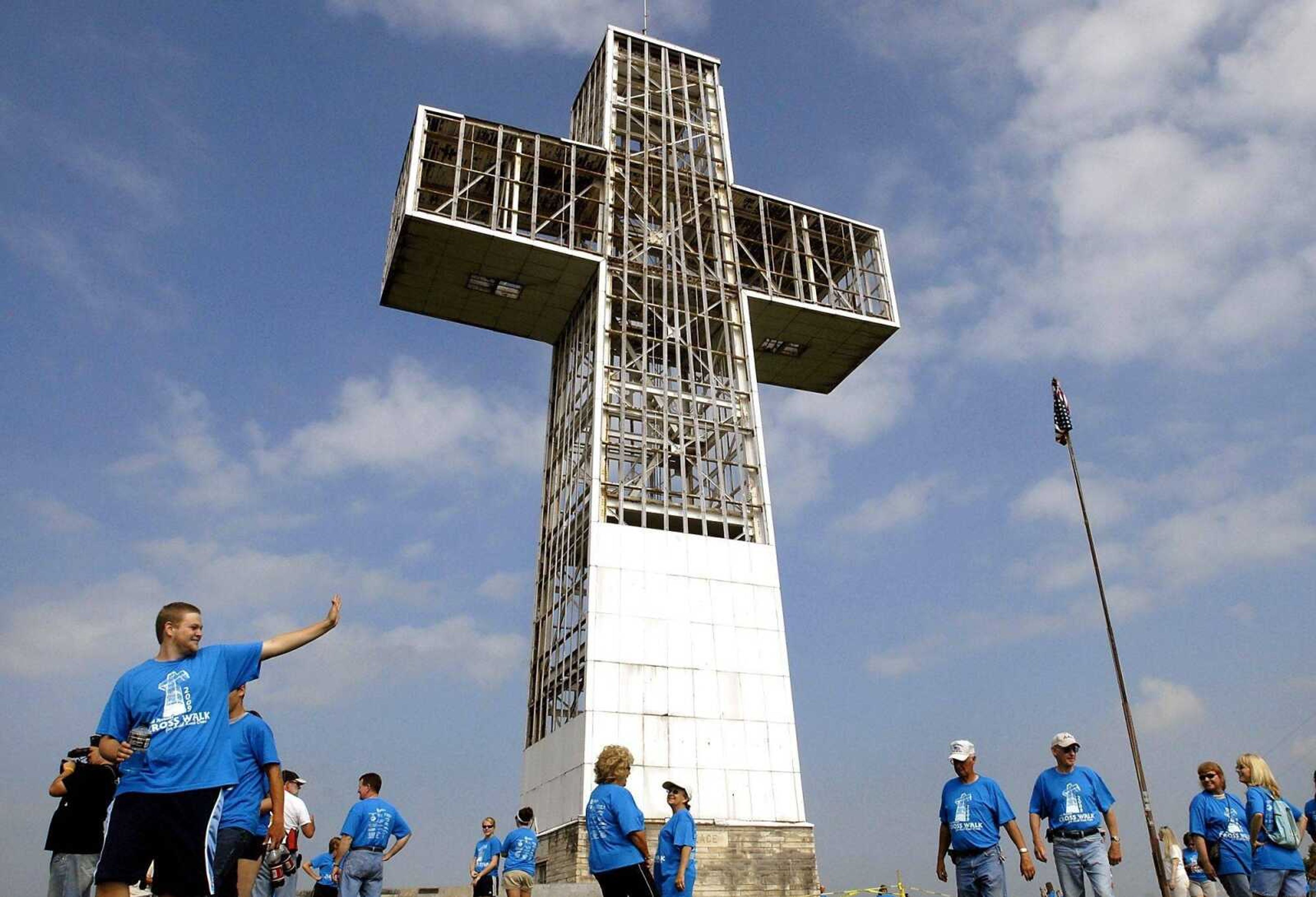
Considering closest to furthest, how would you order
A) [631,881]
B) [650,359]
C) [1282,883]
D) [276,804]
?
[276,804] < [631,881] < [1282,883] < [650,359]

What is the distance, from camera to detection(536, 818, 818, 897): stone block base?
18.3 m

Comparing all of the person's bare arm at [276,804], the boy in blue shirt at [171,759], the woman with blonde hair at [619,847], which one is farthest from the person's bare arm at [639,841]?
the boy in blue shirt at [171,759]

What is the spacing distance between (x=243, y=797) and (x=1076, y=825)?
7.23 meters

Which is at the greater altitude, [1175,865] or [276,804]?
[276,804]

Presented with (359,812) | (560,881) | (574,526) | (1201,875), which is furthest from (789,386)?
(359,812)

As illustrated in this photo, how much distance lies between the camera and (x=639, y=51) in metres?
28.9

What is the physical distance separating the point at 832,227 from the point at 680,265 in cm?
609

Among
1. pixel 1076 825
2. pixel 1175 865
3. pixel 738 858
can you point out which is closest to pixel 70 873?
pixel 1076 825

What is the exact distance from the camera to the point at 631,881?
23.4ft

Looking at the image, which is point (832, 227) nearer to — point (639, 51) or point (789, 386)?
point (789, 386)

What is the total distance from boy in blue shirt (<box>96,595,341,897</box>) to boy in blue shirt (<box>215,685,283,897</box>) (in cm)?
180

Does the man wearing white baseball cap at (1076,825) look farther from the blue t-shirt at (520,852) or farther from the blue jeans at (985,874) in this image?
the blue t-shirt at (520,852)

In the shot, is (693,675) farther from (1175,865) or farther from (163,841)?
(163,841)

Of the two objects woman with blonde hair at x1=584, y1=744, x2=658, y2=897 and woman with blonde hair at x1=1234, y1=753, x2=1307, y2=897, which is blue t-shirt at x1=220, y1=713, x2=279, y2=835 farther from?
woman with blonde hair at x1=1234, y1=753, x2=1307, y2=897
